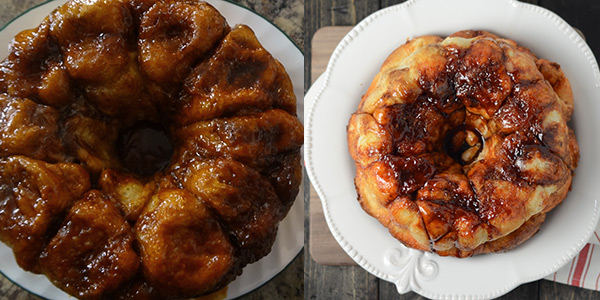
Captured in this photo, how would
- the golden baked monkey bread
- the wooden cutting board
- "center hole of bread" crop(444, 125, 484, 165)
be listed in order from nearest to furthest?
the golden baked monkey bread < "center hole of bread" crop(444, 125, 484, 165) < the wooden cutting board

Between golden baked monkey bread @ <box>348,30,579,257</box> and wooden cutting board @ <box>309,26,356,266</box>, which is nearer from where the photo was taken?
golden baked monkey bread @ <box>348,30,579,257</box>

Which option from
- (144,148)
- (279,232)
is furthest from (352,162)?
(144,148)

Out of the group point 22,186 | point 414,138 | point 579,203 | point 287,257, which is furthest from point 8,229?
point 579,203

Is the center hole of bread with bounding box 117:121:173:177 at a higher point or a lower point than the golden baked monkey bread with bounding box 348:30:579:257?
lower

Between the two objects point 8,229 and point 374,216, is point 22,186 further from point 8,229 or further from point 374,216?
point 374,216

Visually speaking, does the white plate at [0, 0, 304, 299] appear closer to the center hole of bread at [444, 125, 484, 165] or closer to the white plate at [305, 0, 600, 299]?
the white plate at [305, 0, 600, 299]

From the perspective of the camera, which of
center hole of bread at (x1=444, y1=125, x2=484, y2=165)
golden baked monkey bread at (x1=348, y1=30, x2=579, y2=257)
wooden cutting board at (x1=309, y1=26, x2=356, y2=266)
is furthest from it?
wooden cutting board at (x1=309, y1=26, x2=356, y2=266)

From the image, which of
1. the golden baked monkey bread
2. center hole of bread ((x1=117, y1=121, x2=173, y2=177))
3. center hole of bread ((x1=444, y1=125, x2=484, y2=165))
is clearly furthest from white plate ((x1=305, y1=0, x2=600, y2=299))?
center hole of bread ((x1=117, y1=121, x2=173, y2=177))
